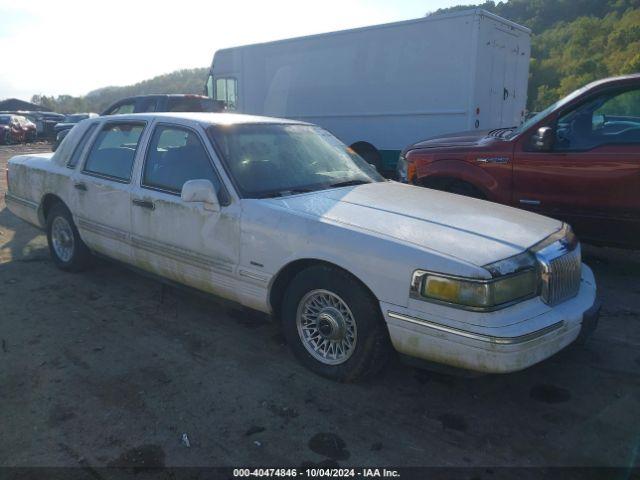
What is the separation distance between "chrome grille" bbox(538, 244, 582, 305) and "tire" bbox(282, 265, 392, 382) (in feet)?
3.04

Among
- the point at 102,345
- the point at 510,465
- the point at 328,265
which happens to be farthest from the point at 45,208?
the point at 510,465

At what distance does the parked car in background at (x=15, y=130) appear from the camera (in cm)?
2602

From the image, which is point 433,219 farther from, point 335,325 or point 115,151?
point 115,151

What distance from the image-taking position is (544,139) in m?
4.95

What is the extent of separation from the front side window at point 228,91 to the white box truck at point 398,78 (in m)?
0.70

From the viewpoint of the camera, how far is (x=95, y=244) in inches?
189

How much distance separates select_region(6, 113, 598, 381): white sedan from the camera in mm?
2730

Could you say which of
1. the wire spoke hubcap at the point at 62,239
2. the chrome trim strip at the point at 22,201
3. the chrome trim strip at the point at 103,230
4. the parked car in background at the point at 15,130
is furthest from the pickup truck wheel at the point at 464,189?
the parked car in background at the point at 15,130

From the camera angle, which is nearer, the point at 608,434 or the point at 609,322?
the point at 608,434

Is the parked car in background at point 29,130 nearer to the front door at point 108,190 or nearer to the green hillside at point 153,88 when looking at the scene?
the front door at point 108,190

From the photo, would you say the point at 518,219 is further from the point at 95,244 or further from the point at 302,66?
the point at 302,66

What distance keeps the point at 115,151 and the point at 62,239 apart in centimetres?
131

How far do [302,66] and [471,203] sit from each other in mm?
8594

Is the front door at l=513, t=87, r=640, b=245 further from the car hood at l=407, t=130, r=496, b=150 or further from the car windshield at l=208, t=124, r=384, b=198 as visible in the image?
the car windshield at l=208, t=124, r=384, b=198
